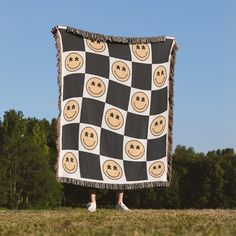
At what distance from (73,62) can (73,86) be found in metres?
0.60

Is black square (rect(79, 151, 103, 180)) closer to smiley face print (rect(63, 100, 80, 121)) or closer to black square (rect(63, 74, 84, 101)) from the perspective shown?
smiley face print (rect(63, 100, 80, 121))

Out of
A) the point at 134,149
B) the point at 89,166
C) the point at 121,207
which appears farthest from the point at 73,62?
the point at 121,207

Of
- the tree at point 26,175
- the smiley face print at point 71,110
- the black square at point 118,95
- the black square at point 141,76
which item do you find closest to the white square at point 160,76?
the black square at point 141,76

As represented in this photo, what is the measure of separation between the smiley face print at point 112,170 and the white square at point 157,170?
0.89m

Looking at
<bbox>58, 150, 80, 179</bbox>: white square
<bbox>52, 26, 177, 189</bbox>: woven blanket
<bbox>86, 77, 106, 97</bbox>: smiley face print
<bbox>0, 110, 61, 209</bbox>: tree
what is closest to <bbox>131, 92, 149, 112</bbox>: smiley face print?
<bbox>52, 26, 177, 189</bbox>: woven blanket

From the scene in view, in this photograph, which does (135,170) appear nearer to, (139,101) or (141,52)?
(139,101)

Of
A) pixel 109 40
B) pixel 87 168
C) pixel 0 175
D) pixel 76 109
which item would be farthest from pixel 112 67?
pixel 0 175

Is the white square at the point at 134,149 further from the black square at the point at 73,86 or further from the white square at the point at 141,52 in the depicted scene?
the white square at the point at 141,52

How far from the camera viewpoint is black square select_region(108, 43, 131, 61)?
49.5 ft

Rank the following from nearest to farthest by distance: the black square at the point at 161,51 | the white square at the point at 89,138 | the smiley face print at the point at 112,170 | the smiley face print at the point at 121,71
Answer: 1. the white square at the point at 89,138
2. the smiley face print at the point at 112,170
3. the smiley face print at the point at 121,71
4. the black square at the point at 161,51

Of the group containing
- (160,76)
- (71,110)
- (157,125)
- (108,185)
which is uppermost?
(160,76)

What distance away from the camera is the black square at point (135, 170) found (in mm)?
15202

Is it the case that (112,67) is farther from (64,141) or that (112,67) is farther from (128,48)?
(64,141)

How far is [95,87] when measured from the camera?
14609 millimetres
